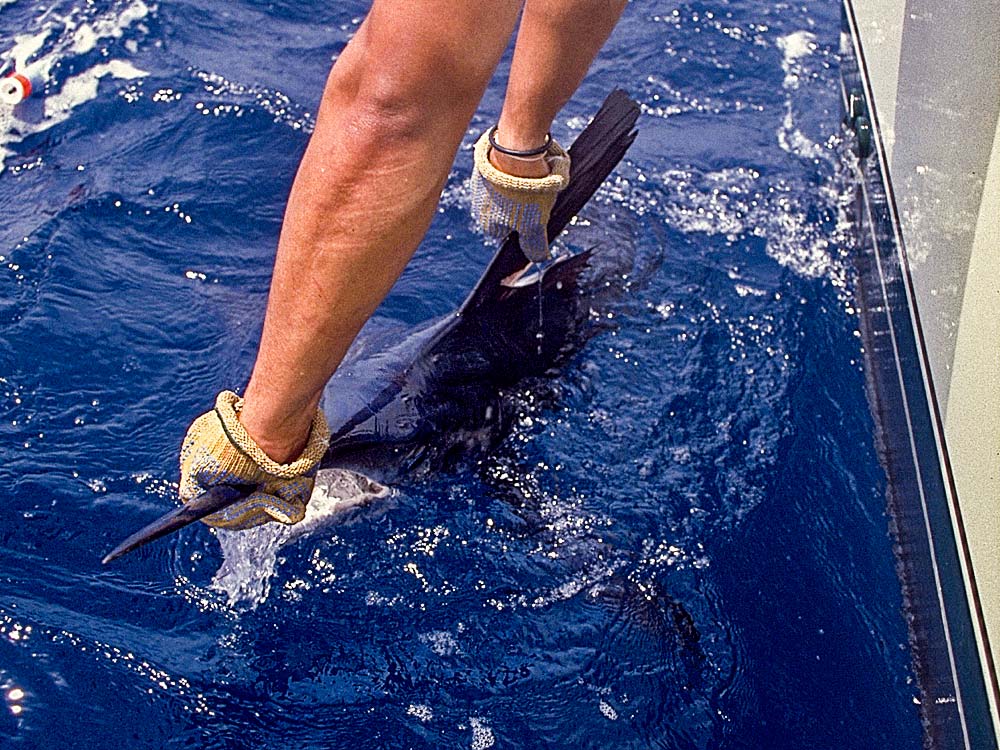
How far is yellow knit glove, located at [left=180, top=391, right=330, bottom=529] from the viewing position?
2053mm

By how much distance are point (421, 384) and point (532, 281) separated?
1.71ft

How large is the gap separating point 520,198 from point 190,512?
130 cm

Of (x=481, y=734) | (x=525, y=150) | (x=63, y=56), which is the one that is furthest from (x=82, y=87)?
(x=481, y=734)

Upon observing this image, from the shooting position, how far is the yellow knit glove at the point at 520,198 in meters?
2.96

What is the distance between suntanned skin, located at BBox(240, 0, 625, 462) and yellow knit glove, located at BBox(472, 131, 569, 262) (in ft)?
3.39

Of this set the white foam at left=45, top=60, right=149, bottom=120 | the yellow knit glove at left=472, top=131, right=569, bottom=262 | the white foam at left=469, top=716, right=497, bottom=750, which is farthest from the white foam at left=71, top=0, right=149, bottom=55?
the white foam at left=469, top=716, right=497, bottom=750

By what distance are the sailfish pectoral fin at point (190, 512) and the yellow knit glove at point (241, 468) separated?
20 millimetres

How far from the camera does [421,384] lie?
9.50 ft

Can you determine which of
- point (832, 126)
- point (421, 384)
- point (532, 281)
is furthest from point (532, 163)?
point (832, 126)

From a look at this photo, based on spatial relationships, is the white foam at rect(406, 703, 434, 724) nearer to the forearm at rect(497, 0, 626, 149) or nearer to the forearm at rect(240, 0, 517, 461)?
the forearm at rect(240, 0, 517, 461)

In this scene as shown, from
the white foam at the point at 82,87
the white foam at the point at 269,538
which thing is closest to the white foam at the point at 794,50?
the white foam at the point at 82,87

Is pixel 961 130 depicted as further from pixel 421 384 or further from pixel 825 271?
pixel 421 384

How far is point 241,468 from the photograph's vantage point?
2074mm

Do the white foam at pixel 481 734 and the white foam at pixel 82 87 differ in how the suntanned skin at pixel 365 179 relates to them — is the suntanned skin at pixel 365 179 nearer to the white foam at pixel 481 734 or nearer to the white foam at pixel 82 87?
the white foam at pixel 481 734
